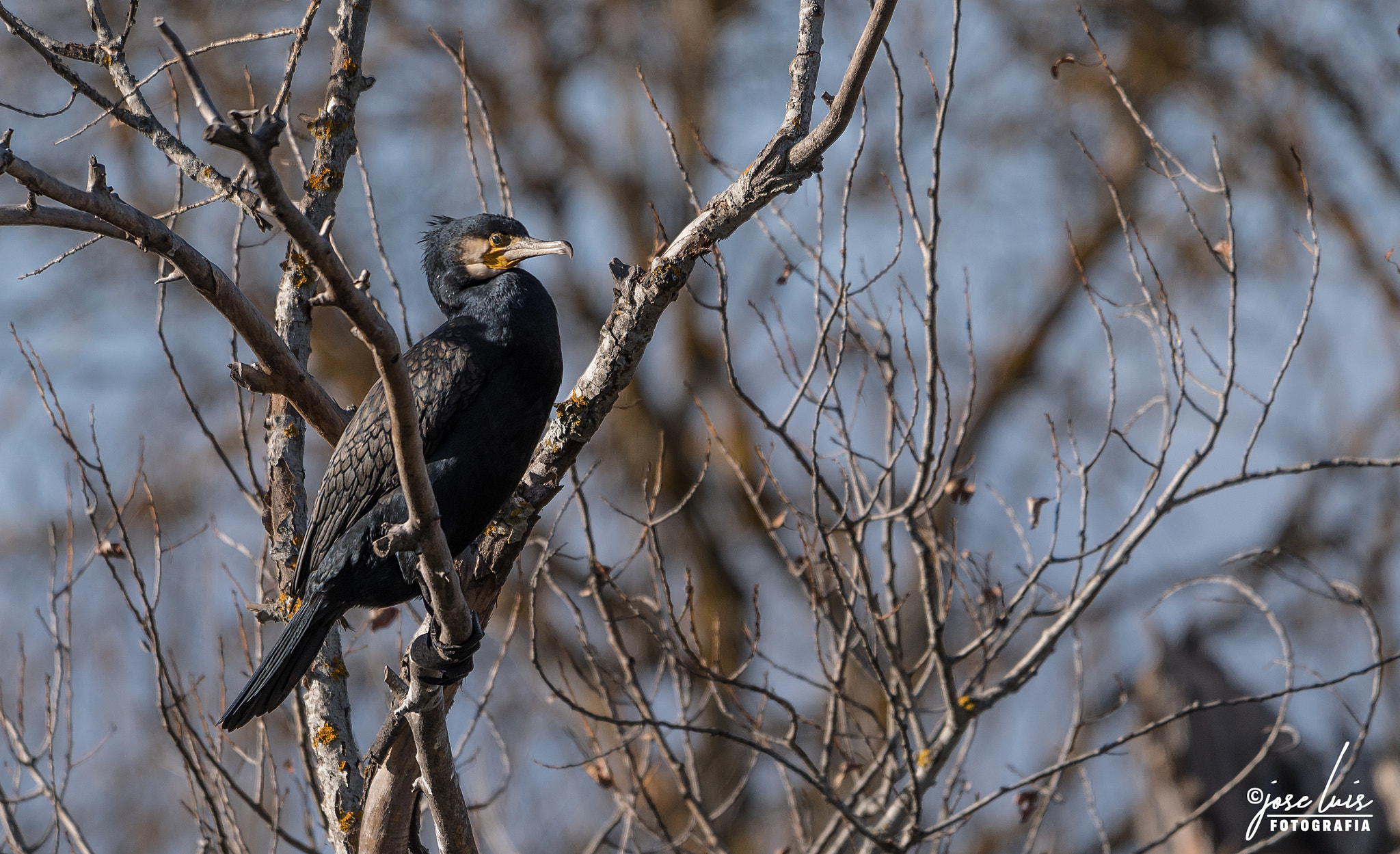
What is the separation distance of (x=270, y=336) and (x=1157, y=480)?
2297mm

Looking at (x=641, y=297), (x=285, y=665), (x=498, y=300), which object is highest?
(x=498, y=300)

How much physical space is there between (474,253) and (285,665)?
1.25m

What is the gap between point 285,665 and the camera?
2.87m

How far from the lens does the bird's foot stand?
2586 millimetres

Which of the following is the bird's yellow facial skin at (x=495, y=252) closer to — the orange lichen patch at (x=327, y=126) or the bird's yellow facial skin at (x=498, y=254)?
the bird's yellow facial skin at (x=498, y=254)

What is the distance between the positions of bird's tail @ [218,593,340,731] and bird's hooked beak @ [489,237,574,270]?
1.05m

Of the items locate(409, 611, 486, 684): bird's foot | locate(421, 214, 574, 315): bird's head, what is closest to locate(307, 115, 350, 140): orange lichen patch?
locate(421, 214, 574, 315): bird's head

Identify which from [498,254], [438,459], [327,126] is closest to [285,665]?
[438,459]

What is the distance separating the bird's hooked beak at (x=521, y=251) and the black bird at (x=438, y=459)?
0.07ft

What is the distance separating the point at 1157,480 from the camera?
10.5 feet

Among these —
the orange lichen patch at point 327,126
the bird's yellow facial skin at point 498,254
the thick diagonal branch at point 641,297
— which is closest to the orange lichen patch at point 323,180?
the orange lichen patch at point 327,126

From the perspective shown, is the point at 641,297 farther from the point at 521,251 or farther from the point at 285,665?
the point at 285,665

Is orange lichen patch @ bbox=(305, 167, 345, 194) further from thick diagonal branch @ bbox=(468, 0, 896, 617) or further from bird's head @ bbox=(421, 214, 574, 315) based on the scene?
thick diagonal branch @ bbox=(468, 0, 896, 617)

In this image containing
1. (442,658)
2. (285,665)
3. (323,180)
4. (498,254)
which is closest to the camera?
(442,658)
